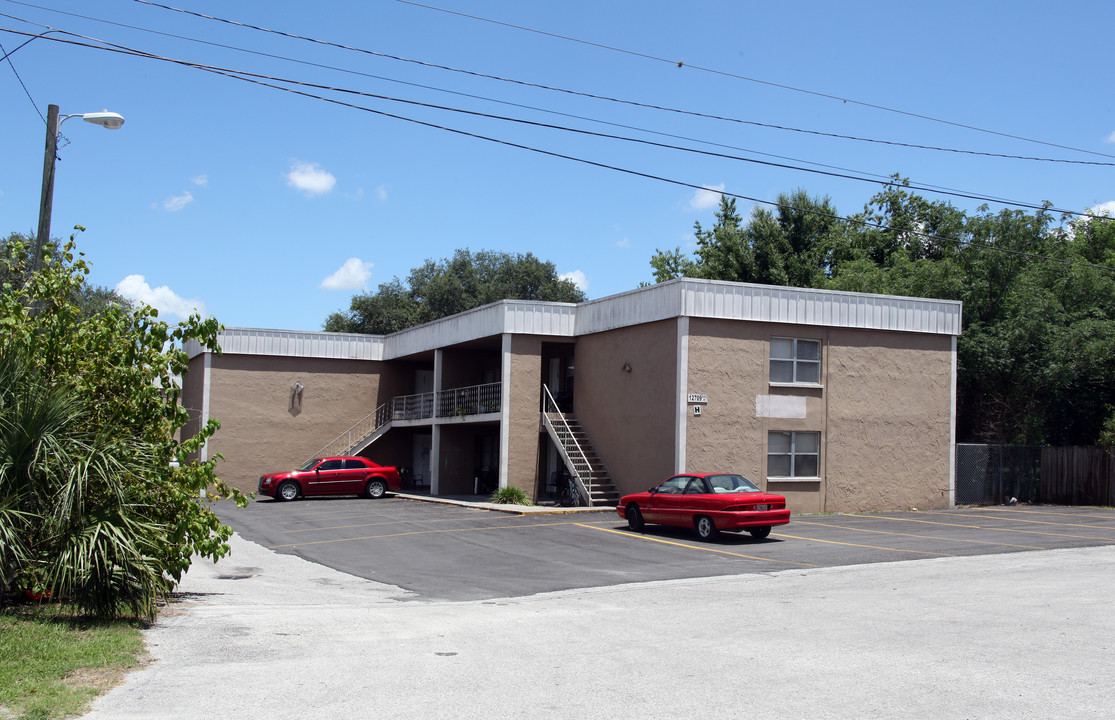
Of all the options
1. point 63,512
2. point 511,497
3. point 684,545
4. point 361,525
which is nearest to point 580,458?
point 511,497

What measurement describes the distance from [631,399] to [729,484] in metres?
7.20

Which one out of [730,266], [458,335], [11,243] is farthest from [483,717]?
[730,266]

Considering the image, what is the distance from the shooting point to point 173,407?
1136 cm

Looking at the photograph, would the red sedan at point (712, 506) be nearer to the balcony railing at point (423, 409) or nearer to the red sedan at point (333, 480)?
the balcony railing at point (423, 409)

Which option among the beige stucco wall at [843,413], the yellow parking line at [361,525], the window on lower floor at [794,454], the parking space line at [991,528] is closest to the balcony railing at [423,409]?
the yellow parking line at [361,525]

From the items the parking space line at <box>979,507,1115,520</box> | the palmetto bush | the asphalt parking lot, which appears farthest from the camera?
the parking space line at <box>979,507,1115,520</box>

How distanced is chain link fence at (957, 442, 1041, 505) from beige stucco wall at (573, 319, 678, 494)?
32.1 ft

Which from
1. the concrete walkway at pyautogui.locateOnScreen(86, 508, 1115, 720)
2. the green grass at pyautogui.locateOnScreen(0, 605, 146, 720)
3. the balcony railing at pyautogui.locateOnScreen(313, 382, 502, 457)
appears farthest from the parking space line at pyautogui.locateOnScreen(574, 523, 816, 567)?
the green grass at pyautogui.locateOnScreen(0, 605, 146, 720)

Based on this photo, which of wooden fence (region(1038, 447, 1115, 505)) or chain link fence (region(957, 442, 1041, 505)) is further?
wooden fence (region(1038, 447, 1115, 505))

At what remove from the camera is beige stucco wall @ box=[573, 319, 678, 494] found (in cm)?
2533

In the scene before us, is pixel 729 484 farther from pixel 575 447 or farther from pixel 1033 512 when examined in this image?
pixel 1033 512

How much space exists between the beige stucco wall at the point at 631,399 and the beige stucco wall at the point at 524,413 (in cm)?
129

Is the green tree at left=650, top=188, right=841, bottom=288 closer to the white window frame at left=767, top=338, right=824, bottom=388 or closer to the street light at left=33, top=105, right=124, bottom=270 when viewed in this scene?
the white window frame at left=767, top=338, right=824, bottom=388

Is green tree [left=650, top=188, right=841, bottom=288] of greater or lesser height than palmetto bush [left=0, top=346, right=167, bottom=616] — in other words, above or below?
above
